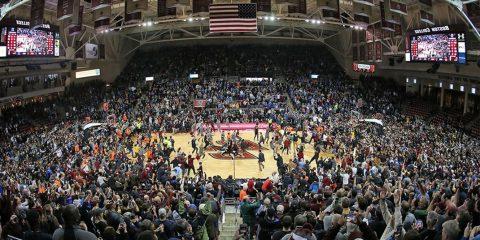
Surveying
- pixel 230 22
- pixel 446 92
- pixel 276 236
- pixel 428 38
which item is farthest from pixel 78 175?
pixel 446 92

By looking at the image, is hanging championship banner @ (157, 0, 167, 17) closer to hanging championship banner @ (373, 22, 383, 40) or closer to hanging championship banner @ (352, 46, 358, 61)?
hanging championship banner @ (373, 22, 383, 40)

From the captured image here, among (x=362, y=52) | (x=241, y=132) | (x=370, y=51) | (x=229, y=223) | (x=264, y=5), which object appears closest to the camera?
(x=229, y=223)

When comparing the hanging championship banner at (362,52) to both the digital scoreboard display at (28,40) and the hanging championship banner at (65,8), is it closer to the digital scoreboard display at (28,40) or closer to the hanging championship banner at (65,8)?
the digital scoreboard display at (28,40)

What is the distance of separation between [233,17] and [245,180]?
10492mm

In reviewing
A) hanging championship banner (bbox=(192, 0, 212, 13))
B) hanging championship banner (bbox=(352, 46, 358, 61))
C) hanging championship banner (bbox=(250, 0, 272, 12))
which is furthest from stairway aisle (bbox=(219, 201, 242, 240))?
hanging championship banner (bbox=(352, 46, 358, 61))

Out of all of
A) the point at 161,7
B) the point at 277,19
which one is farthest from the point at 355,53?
the point at 161,7

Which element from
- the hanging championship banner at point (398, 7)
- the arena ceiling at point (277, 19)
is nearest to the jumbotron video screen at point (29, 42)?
the arena ceiling at point (277, 19)

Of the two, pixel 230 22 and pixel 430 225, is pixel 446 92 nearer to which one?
pixel 230 22

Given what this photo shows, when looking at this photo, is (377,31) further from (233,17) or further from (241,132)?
(233,17)

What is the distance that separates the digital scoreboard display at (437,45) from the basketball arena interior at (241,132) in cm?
9

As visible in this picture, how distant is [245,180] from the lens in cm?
1970

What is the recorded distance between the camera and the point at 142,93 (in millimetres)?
45844

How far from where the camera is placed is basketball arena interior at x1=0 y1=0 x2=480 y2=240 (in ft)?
25.9

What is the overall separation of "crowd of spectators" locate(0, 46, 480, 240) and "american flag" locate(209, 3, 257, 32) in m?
7.11
